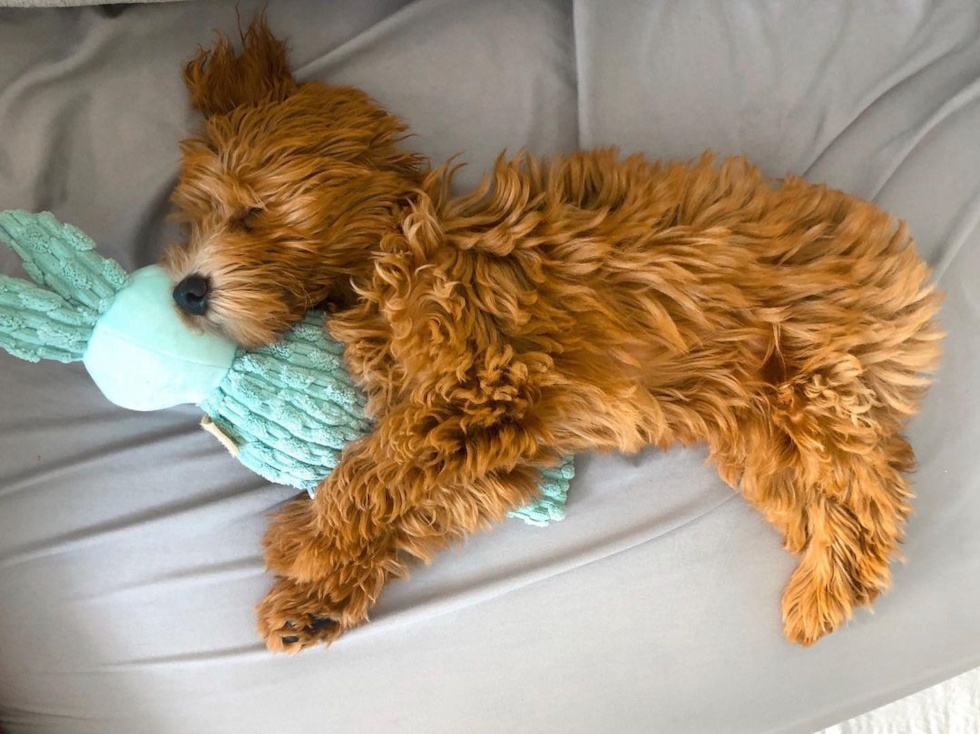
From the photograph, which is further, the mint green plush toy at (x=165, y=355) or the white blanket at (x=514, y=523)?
the white blanket at (x=514, y=523)

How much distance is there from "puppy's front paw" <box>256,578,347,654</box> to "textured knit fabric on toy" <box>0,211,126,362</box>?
425mm

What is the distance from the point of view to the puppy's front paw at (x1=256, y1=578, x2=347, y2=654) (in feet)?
3.72

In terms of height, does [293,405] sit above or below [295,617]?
above

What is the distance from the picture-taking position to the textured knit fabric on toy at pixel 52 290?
954 millimetres

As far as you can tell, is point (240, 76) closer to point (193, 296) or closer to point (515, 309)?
point (193, 296)

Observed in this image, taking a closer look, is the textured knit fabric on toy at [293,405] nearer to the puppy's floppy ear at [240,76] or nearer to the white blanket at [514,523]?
the white blanket at [514,523]

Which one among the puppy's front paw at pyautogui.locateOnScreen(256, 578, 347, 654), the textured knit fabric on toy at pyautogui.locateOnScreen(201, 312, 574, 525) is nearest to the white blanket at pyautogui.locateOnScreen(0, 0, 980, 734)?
the puppy's front paw at pyautogui.locateOnScreen(256, 578, 347, 654)

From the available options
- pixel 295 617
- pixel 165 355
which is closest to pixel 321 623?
pixel 295 617

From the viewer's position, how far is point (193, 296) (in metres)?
0.98

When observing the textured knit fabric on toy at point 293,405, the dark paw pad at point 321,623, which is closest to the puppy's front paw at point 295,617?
the dark paw pad at point 321,623

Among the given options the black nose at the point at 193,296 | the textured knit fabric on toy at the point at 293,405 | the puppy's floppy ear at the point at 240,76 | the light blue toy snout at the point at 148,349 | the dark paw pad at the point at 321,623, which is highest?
the puppy's floppy ear at the point at 240,76

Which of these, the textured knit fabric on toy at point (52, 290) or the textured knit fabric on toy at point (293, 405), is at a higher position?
the textured knit fabric on toy at point (52, 290)

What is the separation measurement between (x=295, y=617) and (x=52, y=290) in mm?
535

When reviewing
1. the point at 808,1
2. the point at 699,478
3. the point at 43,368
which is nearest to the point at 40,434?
the point at 43,368
